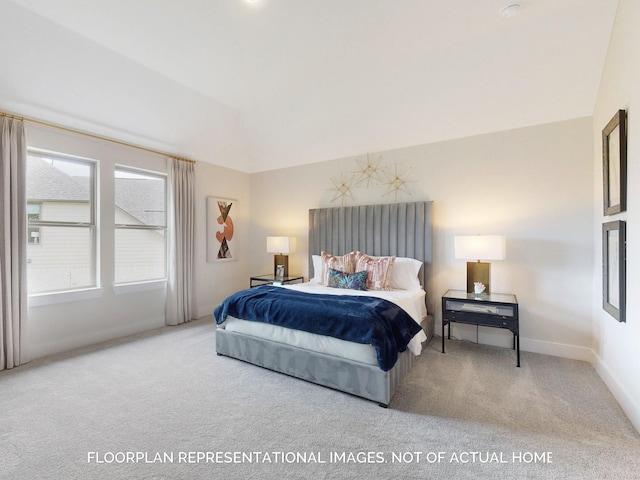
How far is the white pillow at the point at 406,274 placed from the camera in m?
3.88

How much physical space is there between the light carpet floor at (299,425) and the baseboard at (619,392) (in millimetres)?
53

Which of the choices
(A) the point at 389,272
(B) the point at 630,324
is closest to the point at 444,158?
(A) the point at 389,272

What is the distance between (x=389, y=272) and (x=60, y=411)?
3.43 metres

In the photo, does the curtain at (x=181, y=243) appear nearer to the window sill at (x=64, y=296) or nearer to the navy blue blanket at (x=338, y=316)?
the window sill at (x=64, y=296)

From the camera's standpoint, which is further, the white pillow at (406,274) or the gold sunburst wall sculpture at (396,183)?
the gold sunburst wall sculpture at (396,183)

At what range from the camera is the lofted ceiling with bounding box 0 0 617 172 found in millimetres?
2604

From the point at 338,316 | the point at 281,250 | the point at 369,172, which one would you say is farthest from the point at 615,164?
the point at 281,250

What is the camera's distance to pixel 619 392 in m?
2.38

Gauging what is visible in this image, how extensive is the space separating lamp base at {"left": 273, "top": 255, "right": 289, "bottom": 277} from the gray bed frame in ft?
1.52

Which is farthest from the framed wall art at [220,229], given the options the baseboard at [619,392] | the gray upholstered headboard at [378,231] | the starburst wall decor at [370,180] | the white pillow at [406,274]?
the baseboard at [619,392]

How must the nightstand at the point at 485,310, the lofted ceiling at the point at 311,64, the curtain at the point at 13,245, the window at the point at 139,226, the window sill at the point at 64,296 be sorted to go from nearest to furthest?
the lofted ceiling at the point at 311,64
the curtain at the point at 13,245
the nightstand at the point at 485,310
the window sill at the point at 64,296
the window at the point at 139,226

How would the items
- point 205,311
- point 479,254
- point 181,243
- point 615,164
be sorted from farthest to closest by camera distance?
point 205,311 → point 181,243 → point 479,254 → point 615,164

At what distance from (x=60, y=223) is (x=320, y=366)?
11.5 ft

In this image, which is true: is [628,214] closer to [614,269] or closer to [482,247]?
[614,269]
